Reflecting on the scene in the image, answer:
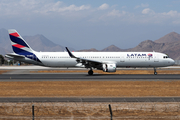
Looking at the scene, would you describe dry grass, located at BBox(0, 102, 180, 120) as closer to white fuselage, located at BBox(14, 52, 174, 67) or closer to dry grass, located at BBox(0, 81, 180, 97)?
dry grass, located at BBox(0, 81, 180, 97)

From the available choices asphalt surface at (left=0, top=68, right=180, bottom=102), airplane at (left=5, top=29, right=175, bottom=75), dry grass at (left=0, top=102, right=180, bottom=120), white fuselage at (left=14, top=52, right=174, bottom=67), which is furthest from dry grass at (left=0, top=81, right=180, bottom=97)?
white fuselage at (left=14, top=52, right=174, bottom=67)

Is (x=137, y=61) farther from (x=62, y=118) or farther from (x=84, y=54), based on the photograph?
(x=62, y=118)

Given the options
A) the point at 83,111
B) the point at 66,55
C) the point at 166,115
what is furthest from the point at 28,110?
the point at 66,55

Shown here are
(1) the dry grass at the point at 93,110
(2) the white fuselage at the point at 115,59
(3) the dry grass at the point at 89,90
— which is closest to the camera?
(1) the dry grass at the point at 93,110

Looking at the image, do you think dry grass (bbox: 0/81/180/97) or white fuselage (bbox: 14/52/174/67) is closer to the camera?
dry grass (bbox: 0/81/180/97)

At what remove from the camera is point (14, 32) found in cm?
4888

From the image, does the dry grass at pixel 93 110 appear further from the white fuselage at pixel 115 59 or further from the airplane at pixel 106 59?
the white fuselage at pixel 115 59

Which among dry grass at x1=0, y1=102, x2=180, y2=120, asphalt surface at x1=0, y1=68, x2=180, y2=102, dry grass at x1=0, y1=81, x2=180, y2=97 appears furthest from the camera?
dry grass at x1=0, y1=81, x2=180, y2=97

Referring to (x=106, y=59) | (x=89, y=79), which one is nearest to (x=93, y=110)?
(x=89, y=79)

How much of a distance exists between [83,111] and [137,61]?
33.0m

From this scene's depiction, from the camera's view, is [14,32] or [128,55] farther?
[14,32]

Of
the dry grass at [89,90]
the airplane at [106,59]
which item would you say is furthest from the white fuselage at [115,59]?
the dry grass at [89,90]

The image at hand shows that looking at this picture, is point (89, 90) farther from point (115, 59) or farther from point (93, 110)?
point (115, 59)

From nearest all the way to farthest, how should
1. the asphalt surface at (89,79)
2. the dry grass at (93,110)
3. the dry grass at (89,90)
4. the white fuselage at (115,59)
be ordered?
the dry grass at (93,110)
the asphalt surface at (89,79)
the dry grass at (89,90)
the white fuselage at (115,59)
